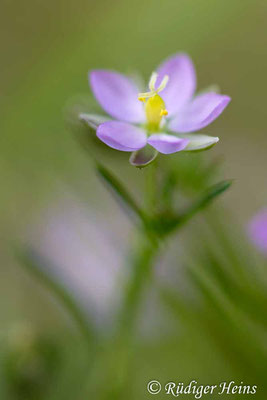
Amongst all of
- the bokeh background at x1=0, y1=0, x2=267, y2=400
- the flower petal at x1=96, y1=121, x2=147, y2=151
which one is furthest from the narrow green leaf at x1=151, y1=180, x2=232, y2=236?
the bokeh background at x1=0, y1=0, x2=267, y2=400

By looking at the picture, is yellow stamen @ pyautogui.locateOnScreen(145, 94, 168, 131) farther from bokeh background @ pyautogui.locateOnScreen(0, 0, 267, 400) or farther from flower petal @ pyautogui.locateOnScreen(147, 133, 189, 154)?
bokeh background @ pyautogui.locateOnScreen(0, 0, 267, 400)

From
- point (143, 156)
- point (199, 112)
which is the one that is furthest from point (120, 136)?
point (199, 112)

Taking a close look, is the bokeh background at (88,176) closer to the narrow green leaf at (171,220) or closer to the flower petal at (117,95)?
the flower petal at (117,95)

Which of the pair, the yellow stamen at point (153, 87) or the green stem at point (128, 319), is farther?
the green stem at point (128, 319)

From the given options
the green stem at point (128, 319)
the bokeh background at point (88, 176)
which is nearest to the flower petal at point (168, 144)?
the green stem at point (128, 319)

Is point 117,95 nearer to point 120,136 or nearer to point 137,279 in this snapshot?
point 120,136
